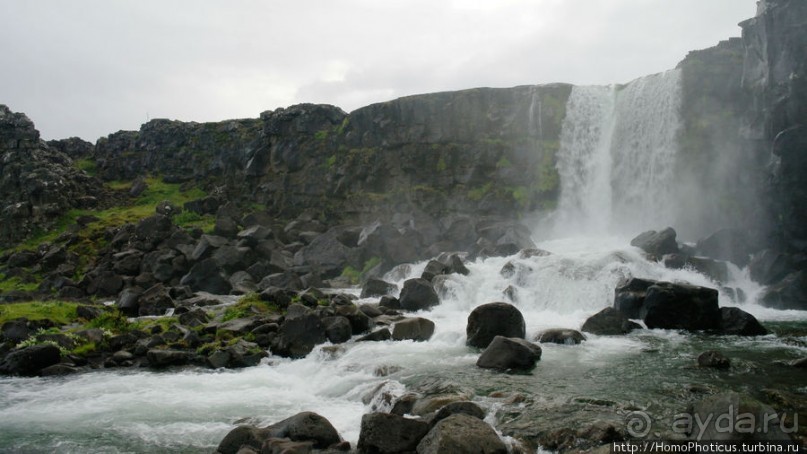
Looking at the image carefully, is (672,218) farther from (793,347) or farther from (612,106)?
(793,347)

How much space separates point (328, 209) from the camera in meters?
64.9

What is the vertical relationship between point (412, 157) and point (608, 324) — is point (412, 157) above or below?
above

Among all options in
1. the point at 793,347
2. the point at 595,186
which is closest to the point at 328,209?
the point at 595,186

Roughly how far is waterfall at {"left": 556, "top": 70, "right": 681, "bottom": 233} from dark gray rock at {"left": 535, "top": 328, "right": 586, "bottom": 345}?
2705 centimetres

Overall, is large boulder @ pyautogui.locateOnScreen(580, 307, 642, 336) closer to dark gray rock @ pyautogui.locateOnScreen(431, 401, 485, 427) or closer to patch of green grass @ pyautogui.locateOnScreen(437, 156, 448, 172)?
dark gray rock @ pyautogui.locateOnScreen(431, 401, 485, 427)

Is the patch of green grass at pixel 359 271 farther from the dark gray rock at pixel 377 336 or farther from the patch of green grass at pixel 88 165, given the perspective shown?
the patch of green grass at pixel 88 165

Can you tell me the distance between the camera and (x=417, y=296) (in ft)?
99.2

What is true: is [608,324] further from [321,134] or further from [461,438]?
[321,134]

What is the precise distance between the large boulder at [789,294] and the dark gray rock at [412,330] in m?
19.4

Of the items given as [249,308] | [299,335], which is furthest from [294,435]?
[249,308]

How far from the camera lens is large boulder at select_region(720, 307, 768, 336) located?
2288cm

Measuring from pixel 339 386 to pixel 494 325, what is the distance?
7275mm

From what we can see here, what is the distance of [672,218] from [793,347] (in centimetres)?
2615

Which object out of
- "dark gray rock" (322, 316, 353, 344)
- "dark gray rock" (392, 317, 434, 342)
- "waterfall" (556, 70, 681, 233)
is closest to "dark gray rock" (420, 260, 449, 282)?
"dark gray rock" (392, 317, 434, 342)
